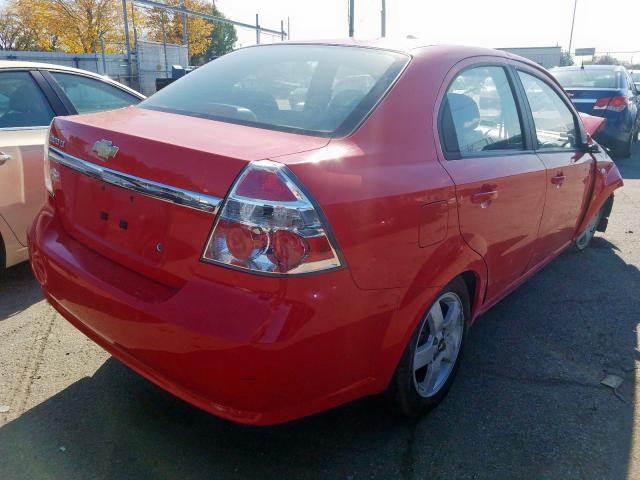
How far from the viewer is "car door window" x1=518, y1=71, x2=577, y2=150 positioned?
10.7 feet

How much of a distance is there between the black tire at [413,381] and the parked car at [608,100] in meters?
8.01

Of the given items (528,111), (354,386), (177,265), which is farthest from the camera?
(528,111)

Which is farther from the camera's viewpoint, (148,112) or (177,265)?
(148,112)

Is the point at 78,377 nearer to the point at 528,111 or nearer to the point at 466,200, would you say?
the point at 466,200

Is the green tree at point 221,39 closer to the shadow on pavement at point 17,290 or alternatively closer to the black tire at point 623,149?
the black tire at point 623,149

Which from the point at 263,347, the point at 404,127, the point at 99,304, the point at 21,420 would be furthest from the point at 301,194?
the point at 21,420

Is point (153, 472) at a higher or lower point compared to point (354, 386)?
lower

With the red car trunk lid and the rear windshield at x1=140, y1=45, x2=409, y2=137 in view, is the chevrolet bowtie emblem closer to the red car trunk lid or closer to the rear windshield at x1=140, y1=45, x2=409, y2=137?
the red car trunk lid

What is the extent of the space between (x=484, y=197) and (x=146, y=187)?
1.45m

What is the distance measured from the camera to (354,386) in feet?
6.59

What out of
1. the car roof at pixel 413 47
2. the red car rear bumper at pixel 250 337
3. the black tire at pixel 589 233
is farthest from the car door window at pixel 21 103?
the black tire at pixel 589 233

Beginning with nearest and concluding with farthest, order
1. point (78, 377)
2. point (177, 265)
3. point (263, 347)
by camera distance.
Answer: point (263, 347) < point (177, 265) < point (78, 377)

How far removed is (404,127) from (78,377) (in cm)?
197

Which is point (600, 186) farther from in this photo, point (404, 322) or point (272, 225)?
point (272, 225)
